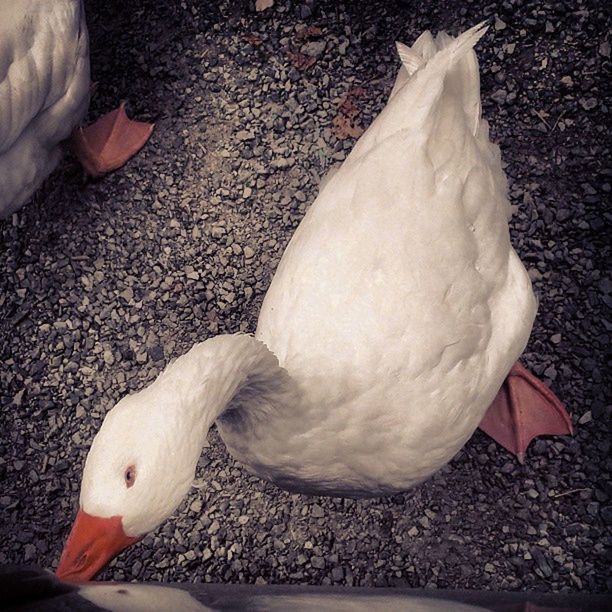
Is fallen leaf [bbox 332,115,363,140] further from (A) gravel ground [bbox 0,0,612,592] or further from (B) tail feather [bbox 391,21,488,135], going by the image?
(B) tail feather [bbox 391,21,488,135]

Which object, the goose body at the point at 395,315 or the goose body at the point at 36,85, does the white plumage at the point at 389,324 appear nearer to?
the goose body at the point at 395,315

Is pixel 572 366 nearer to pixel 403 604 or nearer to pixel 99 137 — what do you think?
pixel 403 604

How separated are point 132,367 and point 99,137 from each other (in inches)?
33.8

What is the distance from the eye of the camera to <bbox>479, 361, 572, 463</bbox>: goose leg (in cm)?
193

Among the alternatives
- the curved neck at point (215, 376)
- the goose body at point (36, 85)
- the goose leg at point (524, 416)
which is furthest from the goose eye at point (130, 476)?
the goose leg at point (524, 416)

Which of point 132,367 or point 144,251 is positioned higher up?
point 144,251

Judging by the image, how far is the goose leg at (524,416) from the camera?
193 cm

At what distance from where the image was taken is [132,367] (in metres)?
2.17

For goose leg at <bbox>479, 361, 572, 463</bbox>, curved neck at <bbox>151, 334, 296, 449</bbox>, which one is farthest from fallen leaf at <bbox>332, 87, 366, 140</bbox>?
curved neck at <bbox>151, 334, 296, 449</bbox>

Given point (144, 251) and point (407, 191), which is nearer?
point (407, 191)

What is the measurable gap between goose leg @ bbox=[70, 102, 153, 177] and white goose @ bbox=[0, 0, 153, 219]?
7.9 inches

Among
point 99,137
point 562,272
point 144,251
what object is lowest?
point 562,272

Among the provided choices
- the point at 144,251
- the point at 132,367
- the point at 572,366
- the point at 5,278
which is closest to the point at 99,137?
the point at 144,251

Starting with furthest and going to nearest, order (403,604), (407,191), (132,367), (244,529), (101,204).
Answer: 1. (101,204)
2. (132,367)
3. (244,529)
4. (407,191)
5. (403,604)
